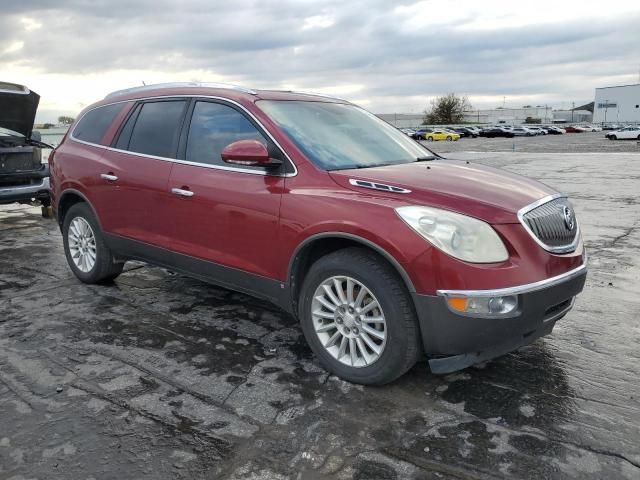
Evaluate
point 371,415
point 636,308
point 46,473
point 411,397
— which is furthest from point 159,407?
point 636,308

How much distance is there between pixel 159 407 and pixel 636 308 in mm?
3945

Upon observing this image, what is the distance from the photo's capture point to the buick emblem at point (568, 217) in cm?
352

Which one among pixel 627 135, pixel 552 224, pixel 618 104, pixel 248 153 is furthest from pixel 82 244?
pixel 618 104

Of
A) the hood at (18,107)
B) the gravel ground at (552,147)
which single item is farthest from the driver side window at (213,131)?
the gravel ground at (552,147)

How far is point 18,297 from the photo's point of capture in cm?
521

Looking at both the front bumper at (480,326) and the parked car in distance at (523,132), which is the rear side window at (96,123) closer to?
the front bumper at (480,326)

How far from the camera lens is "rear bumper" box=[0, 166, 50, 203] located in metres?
8.38

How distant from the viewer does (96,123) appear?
5.41 metres

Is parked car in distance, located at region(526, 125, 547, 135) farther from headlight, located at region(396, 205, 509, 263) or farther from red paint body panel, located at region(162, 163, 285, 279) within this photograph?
headlight, located at region(396, 205, 509, 263)

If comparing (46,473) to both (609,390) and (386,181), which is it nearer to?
(386,181)

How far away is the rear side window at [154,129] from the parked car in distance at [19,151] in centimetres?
453

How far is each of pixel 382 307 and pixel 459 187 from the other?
0.87 meters

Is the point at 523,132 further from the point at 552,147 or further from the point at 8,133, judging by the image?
the point at 8,133

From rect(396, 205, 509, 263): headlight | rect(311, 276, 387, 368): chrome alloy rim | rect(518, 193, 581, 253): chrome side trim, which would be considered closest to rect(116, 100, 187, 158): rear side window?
rect(311, 276, 387, 368): chrome alloy rim
